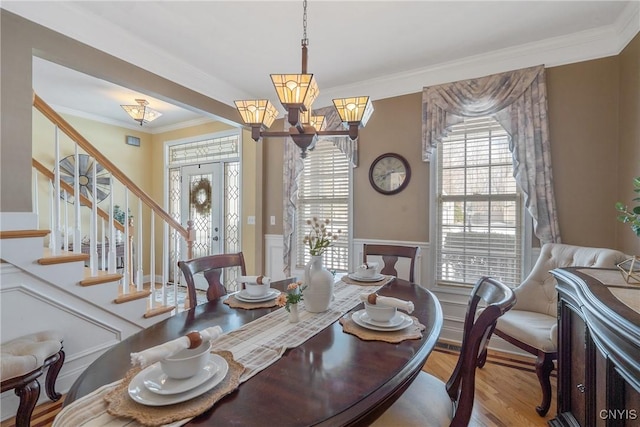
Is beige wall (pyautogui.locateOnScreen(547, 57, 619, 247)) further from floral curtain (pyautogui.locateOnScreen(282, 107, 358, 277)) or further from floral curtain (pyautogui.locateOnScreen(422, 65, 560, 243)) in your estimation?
floral curtain (pyautogui.locateOnScreen(282, 107, 358, 277))

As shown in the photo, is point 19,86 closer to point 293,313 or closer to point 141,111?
point 141,111

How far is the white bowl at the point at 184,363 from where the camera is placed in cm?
83

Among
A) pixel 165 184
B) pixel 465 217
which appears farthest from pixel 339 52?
pixel 165 184

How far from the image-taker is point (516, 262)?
2730 millimetres

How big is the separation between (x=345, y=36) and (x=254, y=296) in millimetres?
2237

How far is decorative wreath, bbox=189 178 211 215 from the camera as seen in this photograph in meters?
4.86

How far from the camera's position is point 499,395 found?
210 cm

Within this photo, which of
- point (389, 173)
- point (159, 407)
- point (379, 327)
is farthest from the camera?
point (389, 173)

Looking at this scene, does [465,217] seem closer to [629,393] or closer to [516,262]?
[516,262]

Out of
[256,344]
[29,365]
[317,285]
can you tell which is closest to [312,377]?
[256,344]

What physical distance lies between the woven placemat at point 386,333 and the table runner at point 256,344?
4.6 inches

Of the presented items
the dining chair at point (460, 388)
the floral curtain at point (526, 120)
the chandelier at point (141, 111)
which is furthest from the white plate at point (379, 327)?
the chandelier at point (141, 111)

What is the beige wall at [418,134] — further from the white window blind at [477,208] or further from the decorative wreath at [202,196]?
the decorative wreath at [202,196]

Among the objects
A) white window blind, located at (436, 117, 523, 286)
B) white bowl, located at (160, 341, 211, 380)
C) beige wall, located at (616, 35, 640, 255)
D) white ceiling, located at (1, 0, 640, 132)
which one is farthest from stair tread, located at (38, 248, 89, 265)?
beige wall, located at (616, 35, 640, 255)
